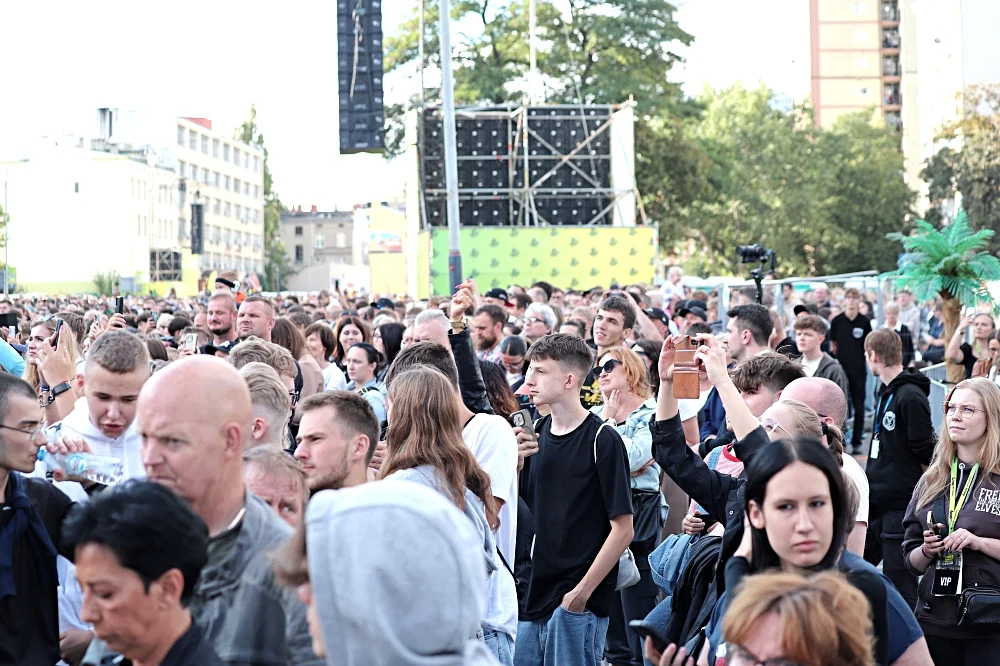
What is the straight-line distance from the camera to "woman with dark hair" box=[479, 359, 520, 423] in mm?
7262

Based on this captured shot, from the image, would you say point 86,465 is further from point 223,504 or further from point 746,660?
point 746,660

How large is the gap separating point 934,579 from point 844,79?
359 ft

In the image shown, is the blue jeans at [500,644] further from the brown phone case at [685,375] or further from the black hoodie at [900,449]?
the black hoodie at [900,449]

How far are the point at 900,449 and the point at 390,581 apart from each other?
6747 millimetres

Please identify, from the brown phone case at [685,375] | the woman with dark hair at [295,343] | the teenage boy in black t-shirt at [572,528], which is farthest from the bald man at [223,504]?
the woman with dark hair at [295,343]

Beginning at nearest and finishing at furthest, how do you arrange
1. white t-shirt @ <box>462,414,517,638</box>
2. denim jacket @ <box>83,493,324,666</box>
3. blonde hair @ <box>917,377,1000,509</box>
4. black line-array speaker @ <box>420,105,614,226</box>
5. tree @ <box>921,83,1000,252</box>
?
denim jacket @ <box>83,493,324,666</box> < white t-shirt @ <box>462,414,517,638</box> < blonde hair @ <box>917,377,1000,509</box> < black line-array speaker @ <box>420,105,614,226</box> < tree @ <box>921,83,1000,252</box>

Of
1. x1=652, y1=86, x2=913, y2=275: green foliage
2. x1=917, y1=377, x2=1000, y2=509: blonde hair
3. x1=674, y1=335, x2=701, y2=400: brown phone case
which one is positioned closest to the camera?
x1=674, y1=335, x2=701, y2=400: brown phone case

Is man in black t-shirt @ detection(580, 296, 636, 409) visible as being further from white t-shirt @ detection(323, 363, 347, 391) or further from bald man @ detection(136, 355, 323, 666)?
bald man @ detection(136, 355, 323, 666)

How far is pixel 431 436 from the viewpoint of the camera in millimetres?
4980

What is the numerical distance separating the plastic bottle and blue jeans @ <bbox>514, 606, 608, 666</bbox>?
89.5 inches

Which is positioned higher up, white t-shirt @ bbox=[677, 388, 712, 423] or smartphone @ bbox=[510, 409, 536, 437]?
smartphone @ bbox=[510, 409, 536, 437]

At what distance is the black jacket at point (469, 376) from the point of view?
6.66 m

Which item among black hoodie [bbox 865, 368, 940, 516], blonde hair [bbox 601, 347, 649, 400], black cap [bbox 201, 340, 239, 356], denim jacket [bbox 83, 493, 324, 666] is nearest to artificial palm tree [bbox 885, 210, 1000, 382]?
black hoodie [bbox 865, 368, 940, 516]

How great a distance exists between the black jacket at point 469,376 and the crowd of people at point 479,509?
0.5 inches
